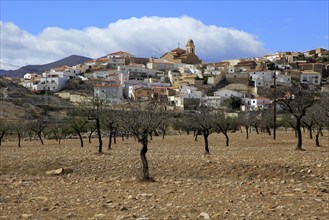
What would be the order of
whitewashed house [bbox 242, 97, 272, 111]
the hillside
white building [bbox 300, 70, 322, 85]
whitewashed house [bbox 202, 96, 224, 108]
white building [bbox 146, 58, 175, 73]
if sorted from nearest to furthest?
the hillside → whitewashed house [bbox 242, 97, 272, 111] → whitewashed house [bbox 202, 96, 224, 108] → white building [bbox 300, 70, 322, 85] → white building [bbox 146, 58, 175, 73]

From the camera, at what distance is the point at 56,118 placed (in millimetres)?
97188

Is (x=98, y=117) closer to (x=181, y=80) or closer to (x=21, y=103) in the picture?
(x=21, y=103)

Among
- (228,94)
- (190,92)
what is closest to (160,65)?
(190,92)

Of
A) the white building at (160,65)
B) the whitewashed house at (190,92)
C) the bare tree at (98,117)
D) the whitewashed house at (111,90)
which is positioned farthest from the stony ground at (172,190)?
the white building at (160,65)

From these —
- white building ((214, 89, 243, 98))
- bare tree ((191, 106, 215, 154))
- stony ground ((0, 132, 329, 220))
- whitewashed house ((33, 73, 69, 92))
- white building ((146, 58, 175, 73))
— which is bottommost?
stony ground ((0, 132, 329, 220))

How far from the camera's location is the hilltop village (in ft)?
431

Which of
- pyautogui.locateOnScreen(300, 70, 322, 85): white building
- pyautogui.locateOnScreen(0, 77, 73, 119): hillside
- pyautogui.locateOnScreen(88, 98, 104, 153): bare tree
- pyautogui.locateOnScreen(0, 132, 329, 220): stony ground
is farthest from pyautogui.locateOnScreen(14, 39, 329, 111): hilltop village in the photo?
pyautogui.locateOnScreen(0, 132, 329, 220): stony ground

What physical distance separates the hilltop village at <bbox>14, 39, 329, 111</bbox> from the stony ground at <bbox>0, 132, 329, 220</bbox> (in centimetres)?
9291

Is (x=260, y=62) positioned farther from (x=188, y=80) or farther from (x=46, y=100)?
(x=46, y=100)

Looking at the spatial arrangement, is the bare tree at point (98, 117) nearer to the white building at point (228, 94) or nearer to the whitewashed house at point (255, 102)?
the whitewashed house at point (255, 102)

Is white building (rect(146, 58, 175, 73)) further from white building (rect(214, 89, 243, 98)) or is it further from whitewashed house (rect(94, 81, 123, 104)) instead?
white building (rect(214, 89, 243, 98))

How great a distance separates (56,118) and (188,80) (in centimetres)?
6765

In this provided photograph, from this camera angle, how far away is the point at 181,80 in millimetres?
161000

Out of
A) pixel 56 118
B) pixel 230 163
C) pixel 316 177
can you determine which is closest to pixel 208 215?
pixel 316 177
